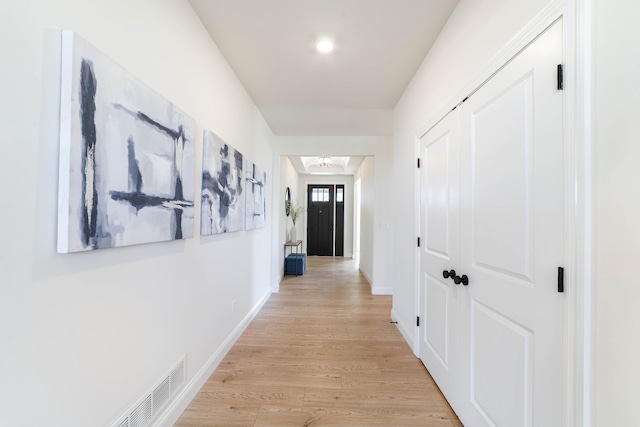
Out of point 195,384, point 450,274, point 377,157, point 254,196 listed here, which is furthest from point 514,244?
point 377,157

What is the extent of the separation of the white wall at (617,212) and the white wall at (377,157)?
141 inches

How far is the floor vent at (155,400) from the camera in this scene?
1.25m

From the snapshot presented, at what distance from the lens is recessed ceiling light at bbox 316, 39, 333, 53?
2.08m

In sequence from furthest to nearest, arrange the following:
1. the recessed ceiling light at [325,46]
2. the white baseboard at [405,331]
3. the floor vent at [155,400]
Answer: the white baseboard at [405,331] → the recessed ceiling light at [325,46] → the floor vent at [155,400]

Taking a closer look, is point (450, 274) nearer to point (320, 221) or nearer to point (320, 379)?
point (320, 379)

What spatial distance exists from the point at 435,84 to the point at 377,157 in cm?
233

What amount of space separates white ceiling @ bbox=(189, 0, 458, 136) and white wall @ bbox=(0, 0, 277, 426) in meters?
0.33

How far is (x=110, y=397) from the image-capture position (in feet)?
3.72

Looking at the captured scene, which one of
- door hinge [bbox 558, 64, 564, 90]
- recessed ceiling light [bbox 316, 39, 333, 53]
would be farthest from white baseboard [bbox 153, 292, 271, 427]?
recessed ceiling light [bbox 316, 39, 333, 53]

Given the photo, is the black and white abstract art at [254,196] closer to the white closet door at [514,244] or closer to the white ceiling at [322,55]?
the white ceiling at [322,55]

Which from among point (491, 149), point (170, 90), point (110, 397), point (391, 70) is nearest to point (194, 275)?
point (110, 397)

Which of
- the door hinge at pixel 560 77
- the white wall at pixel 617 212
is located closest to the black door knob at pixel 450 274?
the white wall at pixel 617 212

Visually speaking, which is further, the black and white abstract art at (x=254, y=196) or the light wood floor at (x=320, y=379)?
the black and white abstract art at (x=254, y=196)

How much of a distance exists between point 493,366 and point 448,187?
3.44ft
